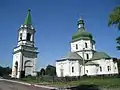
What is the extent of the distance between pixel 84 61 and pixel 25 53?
17.3 meters

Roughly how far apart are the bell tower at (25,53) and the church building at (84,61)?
25.7 ft

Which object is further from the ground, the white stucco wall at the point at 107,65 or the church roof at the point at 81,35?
the church roof at the point at 81,35

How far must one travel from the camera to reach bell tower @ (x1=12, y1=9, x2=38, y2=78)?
5162 centimetres

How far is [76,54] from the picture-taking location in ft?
178

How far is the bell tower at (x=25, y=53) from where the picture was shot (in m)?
51.6

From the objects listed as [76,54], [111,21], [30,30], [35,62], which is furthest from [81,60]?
[111,21]

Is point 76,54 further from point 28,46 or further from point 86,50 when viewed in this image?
point 28,46

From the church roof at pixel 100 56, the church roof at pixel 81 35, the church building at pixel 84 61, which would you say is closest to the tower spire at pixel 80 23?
the church roof at pixel 81 35

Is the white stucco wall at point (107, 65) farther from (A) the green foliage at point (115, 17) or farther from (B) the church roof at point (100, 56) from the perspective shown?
(A) the green foliage at point (115, 17)

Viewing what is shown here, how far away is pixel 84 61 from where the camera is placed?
5288cm

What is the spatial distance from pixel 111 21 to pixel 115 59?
104 feet

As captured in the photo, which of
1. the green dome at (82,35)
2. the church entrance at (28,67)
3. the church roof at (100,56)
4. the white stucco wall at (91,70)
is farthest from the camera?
the green dome at (82,35)

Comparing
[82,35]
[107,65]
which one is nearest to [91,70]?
[107,65]

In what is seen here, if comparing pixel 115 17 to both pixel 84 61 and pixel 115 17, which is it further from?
pixel 84 61
